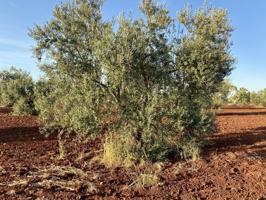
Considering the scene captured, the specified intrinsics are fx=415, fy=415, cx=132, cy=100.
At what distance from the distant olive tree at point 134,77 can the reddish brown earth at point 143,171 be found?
41.6 inches

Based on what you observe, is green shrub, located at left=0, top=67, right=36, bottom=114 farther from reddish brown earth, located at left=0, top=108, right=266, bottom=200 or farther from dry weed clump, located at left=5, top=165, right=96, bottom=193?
dry weed clump, located at left=5, top=165, right=96, bottom=193

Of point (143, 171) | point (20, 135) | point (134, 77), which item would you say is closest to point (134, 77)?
point (134, 77)

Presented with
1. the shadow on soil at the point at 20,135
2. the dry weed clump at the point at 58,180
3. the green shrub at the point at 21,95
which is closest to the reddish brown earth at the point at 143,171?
the dry weed clump at the point at 58,180

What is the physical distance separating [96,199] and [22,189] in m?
1.90

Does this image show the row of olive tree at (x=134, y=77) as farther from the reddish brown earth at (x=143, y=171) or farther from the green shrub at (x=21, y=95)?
the green shrub at (x=21, y=95)

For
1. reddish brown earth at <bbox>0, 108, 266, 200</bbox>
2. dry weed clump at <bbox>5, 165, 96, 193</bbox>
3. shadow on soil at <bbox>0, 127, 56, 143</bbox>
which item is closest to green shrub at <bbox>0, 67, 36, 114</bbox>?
shadow on soil at <bbox>0, 127, 56, 143</bbox>

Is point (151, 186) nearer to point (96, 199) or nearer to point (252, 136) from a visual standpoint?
point (96, 199)

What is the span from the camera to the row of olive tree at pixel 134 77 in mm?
12328

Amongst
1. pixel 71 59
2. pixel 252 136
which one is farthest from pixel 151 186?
pixel 252 136

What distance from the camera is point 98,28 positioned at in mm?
13156

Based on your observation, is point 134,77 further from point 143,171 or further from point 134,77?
point 143,171

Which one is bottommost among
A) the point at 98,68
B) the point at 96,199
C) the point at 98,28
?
the point at 96,199

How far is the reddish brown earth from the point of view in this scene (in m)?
8.87

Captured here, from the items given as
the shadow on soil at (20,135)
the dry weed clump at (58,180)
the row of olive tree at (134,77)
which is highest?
the row of olive tree at (134,77)
